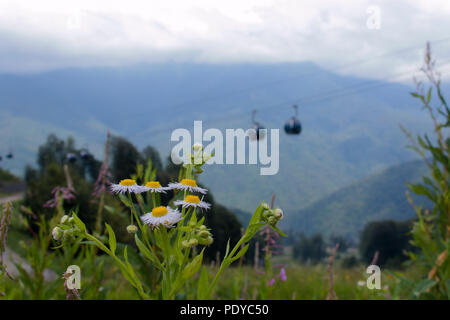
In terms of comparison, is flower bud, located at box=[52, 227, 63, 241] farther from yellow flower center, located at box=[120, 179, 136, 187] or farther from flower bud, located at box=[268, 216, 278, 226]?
flower bud, located at box=[268, 216, 278, 226]

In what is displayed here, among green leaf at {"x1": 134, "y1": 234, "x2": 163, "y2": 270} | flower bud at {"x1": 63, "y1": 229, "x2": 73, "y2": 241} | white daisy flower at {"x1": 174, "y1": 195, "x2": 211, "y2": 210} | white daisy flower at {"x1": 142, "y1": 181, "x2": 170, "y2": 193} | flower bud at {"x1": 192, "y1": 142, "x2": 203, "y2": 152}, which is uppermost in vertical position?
flower bud at {"x1": 192, "y1": 142, "x2": 203, "y2": 152}

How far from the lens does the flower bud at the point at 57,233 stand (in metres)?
0.37

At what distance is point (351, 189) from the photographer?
87.1m

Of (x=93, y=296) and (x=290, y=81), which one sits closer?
(x=93, y=296)

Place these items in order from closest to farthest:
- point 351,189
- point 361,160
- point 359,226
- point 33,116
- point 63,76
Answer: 1. point 359,226
2. point 351,189
3. point 361,160
4. point 33,116
5. point 63,76

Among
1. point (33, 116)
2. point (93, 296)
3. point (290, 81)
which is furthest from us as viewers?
point (33, 116)

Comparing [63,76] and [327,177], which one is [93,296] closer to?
[327,177]

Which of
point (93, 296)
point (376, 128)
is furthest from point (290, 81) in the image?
point (93, 296)

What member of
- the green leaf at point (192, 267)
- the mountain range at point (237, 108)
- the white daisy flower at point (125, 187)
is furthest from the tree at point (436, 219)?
the mountain range at point (237, 108)

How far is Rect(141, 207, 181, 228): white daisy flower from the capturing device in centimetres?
35

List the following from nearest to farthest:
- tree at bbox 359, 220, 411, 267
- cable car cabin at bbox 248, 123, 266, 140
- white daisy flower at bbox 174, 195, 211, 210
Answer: white daisy flower at bbox 174, 195, 211, 210, cable car cabin at bbox 248, 123, 266, 140, tree at bbox 359, 220, 411, 267

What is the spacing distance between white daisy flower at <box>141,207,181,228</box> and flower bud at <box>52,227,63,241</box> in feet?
0.30

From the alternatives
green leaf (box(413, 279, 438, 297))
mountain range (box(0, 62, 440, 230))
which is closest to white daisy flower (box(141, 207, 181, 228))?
green leaf (box(413, 279, 438, 297))
